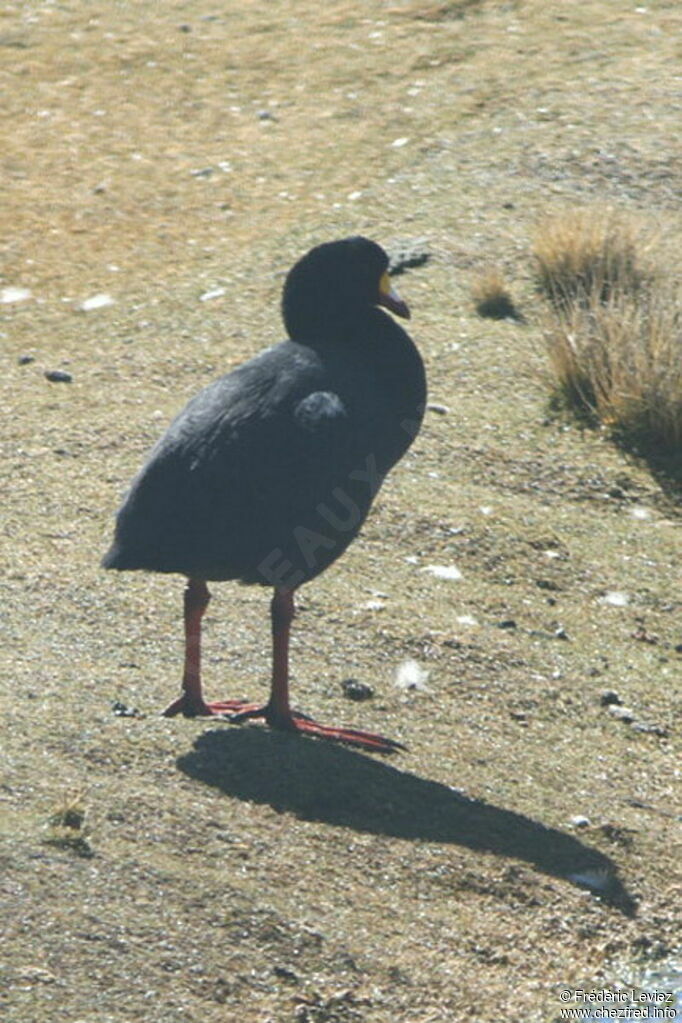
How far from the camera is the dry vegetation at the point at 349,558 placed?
5.10 metres

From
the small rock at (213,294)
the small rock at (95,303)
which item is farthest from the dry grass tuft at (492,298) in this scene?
the small rock at (95,303)

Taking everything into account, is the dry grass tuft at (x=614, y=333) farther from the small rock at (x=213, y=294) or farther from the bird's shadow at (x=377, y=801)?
the bird's shadow at (x=377, y=801)

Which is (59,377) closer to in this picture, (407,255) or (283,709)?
(407,255)

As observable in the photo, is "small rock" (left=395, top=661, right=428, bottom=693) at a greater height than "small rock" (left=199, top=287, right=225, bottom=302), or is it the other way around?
"small rock" (left=395, top=661, right=428, bottom=693)

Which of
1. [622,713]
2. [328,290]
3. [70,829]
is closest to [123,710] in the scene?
[70,829]

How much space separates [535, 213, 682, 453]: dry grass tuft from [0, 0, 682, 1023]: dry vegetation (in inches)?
1.3

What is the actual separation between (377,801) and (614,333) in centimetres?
406

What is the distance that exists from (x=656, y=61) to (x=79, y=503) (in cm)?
653

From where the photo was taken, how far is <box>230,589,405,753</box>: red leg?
611 cm

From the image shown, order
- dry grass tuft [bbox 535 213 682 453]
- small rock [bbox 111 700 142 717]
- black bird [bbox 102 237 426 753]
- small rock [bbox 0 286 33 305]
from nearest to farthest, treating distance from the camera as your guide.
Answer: black bird [bbox 102 237 426 753]
small rock [bbox 111 700 142 717]
dry grass tuft [bbox 535 213 682 453]
small rock [bbox 0 286 33 305]

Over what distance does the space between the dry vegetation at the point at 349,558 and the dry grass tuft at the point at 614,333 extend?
33mm

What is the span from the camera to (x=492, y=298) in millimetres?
9977

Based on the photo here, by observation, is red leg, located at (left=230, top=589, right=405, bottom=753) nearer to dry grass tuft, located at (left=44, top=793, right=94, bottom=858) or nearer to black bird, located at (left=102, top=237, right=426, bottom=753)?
black bird, located at (left=102, top=237, right=426, bottom=753)

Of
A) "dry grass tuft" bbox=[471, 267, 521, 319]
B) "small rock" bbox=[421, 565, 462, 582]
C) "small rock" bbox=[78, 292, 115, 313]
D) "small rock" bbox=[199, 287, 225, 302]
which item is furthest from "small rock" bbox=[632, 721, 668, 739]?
"small rock" bbox=[78, 292, 115, 313]
